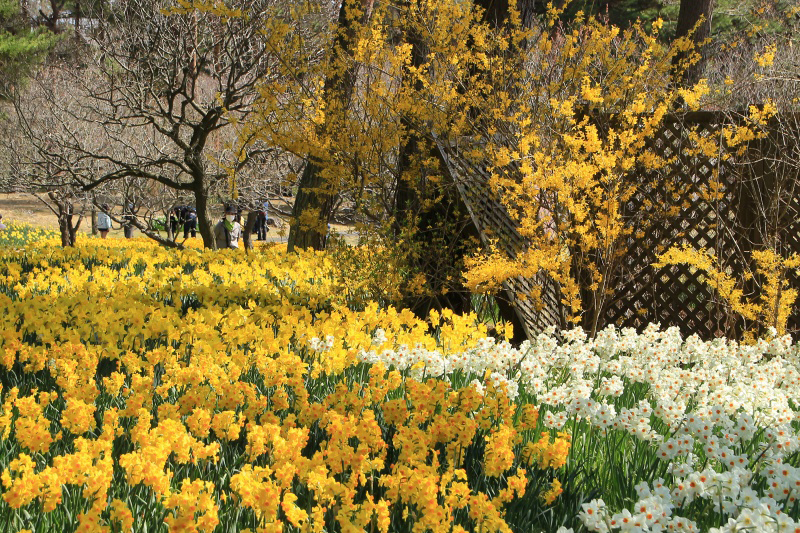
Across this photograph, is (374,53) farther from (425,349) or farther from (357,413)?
(357,413)

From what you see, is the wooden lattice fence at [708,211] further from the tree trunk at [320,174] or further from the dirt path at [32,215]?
the dirt path at [32,215]

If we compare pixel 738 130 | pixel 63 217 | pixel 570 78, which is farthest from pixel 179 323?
pixel 63 217

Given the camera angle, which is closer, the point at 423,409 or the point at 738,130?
the point at 423,409

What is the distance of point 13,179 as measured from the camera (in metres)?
13.9

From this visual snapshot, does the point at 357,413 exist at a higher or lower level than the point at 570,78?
lower

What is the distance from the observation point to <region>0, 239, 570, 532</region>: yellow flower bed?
6.54 feet

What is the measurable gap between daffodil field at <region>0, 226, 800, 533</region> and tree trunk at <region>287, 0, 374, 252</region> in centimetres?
158

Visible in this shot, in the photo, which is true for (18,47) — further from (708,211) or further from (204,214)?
(708,211)

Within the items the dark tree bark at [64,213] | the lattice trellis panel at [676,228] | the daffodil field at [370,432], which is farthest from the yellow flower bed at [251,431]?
the dark tree bark at [64,213]

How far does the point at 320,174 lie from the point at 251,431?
3.35 metres

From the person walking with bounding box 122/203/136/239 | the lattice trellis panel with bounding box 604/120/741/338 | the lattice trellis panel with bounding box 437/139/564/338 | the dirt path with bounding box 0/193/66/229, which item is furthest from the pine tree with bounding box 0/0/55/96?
the lattice trellis panel with bounding box 604/120/741/338

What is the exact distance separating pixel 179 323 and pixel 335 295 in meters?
2.10

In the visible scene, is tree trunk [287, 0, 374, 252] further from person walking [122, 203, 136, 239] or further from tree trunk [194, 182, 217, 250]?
person walking [122, 203, 136, 239]

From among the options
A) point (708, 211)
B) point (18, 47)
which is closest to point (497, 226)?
point (708, 211)
